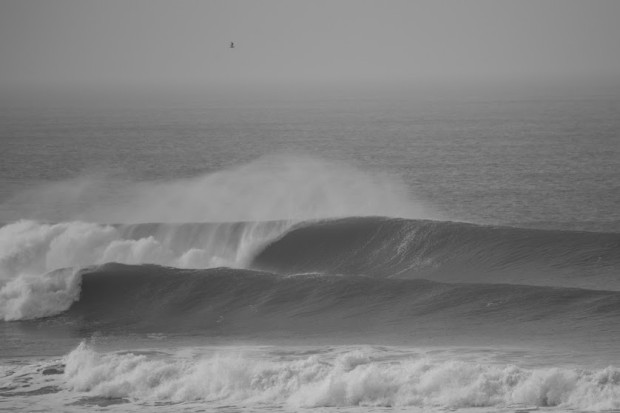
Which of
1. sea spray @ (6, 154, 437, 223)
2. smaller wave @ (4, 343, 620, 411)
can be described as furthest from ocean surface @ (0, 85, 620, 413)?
sea spray @ (6, 154, 437, 223)

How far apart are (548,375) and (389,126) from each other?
8186 cm

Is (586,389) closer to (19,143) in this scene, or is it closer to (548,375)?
(548,375)

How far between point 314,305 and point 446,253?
5.55 metres

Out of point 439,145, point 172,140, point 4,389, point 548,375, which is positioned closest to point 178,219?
point 4,389

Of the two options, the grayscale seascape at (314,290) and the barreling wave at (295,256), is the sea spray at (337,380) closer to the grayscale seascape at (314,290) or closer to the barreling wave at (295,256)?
the grayscale seascape at (314,290)

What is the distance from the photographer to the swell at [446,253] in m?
27.6

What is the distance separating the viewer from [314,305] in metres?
25.9

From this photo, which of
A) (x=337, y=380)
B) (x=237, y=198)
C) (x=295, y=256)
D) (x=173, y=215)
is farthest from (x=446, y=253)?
(x=237, y=198)

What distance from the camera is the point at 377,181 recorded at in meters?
50.2

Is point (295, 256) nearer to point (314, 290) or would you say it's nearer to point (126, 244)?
point (314, 290)

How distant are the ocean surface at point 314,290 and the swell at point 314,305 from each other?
66 mm

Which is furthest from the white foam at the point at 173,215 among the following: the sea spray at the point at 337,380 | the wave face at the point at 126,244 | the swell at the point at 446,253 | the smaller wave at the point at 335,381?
the smaller wave at the point at 335,381

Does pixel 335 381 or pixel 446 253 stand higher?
pixel 446 253

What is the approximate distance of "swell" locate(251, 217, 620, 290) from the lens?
90.5 feet
